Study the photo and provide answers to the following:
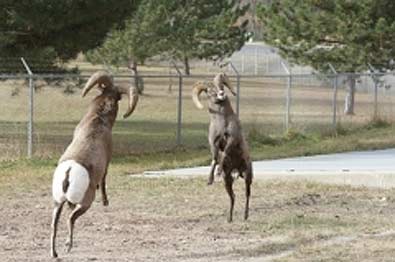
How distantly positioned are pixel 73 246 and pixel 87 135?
1.25 m

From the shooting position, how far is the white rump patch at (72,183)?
10055mm

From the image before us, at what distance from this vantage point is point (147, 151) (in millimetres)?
22641

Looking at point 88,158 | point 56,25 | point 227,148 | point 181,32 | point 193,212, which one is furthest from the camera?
point 181,32

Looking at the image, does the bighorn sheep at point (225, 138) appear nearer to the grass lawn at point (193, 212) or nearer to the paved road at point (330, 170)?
the grass lawn at point (193, 212)

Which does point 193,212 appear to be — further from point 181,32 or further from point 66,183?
point 181,32

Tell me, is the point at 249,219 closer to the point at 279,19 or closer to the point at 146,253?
the point at 146,253

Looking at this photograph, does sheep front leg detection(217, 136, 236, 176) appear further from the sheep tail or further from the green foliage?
the green foliage

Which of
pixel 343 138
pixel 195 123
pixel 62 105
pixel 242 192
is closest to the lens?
pixel 242 192

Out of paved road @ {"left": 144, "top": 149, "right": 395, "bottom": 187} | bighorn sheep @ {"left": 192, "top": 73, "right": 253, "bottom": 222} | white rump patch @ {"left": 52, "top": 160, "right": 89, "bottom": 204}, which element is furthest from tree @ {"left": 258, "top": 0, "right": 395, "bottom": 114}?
white rump patch @ {"left": 52, "top": 160, "right": 89, "bottom": 204}

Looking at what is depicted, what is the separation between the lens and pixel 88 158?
10367 millimetres

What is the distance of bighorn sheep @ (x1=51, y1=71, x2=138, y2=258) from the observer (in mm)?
10109

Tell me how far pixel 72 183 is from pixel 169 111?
98.9 feet

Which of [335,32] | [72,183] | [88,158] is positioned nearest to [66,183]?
[72,183]

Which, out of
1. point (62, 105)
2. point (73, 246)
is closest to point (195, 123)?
point (62, 105)
